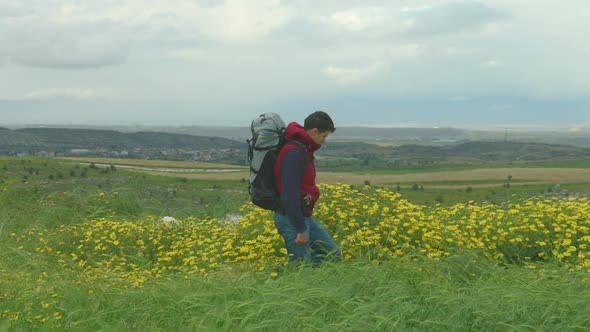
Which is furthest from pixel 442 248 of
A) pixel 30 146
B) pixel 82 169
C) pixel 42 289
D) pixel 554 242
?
pixel 30 146

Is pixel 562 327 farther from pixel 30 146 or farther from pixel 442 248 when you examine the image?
pixel 30 146

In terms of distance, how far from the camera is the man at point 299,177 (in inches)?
257

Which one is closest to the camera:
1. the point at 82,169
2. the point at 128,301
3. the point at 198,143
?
the point at 128,301

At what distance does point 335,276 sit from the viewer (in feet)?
22.3

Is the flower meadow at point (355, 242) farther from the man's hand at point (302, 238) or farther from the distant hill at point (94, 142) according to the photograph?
the distant hill at point (94, 142)

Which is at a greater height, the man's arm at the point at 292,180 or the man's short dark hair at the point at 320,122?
the man's short dark hair at the point at 320,122

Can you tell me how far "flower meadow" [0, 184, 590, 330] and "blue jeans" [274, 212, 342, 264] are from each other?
399 mm

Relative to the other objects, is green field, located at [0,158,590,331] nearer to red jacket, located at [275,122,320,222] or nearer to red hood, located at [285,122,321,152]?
red jacket, located at [275,122,320,222]

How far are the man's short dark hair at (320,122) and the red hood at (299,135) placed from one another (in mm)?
103

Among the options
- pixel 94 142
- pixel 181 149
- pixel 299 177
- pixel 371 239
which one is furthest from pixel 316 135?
pixel 94 142

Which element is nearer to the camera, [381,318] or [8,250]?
[381,318]

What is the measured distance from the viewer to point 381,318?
5297 mm

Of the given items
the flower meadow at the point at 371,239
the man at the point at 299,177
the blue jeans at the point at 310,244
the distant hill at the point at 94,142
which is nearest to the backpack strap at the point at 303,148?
the man at the point at 299,177

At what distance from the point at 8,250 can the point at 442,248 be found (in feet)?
22.9
